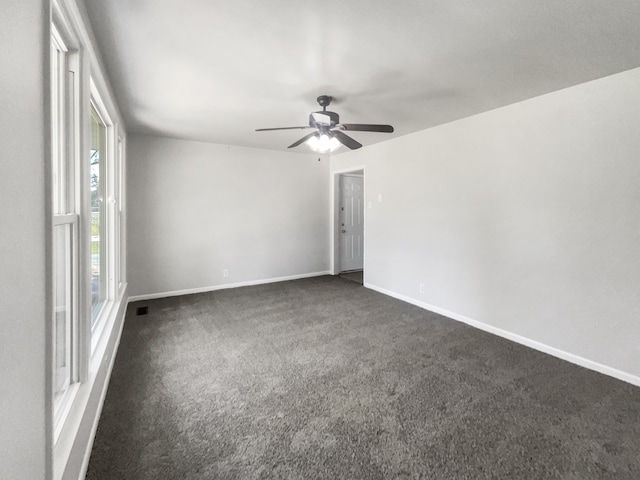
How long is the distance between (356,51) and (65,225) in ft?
6.84

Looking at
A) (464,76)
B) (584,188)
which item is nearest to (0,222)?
(464,76)

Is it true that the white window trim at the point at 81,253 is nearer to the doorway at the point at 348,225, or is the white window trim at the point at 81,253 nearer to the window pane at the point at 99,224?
the window pane at the point at 99,224

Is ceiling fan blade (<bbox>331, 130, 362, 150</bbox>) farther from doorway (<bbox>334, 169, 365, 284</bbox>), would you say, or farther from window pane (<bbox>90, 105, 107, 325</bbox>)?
doorway (<bbox>334, 169, 365, 284</bbox>)

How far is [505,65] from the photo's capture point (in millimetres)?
2271

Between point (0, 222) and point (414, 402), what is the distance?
A: 232cm

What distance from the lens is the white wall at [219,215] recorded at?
14.4 ft

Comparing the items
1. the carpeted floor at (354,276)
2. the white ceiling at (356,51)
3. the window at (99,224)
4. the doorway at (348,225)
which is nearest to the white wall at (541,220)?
the white ceiling at (356,51)

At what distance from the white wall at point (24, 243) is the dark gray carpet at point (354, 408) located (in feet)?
3.15

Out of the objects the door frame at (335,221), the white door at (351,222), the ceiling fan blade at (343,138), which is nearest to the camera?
the ceiling fan blade at (343,138)

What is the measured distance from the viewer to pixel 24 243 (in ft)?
2.80

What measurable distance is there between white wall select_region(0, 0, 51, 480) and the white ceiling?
1.06m

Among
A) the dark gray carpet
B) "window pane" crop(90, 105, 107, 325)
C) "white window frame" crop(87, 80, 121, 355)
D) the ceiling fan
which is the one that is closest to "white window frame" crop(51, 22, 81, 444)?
the dark gray carpet

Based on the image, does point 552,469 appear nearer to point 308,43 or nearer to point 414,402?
point 414,402

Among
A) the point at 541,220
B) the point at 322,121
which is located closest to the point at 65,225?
the point at 322,121
